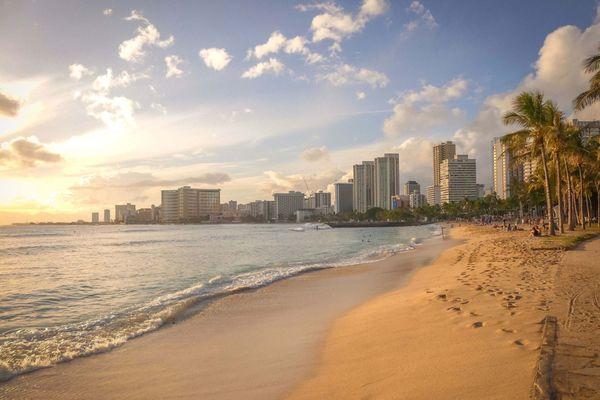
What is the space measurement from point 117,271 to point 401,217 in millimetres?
148307

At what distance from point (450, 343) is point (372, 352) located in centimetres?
115

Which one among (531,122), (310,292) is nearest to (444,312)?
(310,292)

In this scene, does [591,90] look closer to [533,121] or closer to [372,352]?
[533,121]

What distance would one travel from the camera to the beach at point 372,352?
4051mm

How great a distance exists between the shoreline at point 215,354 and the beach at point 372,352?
27 millimetres

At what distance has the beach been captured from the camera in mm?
4051

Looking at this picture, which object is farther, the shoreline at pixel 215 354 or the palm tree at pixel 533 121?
the palm tree at pixel 533 121

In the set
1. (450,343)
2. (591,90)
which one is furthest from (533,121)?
(450,343)

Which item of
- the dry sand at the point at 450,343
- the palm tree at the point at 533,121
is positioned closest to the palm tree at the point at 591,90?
the palm tree at the point at 533,121

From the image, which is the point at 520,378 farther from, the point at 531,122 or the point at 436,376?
the point at 531,122

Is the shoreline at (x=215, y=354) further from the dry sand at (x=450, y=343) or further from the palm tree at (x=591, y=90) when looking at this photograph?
the palm tree at (x=591, y=90)

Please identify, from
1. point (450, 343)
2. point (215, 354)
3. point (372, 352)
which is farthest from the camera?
point (215, 354)

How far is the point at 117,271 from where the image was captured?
2016cm

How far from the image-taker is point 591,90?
19594mm
